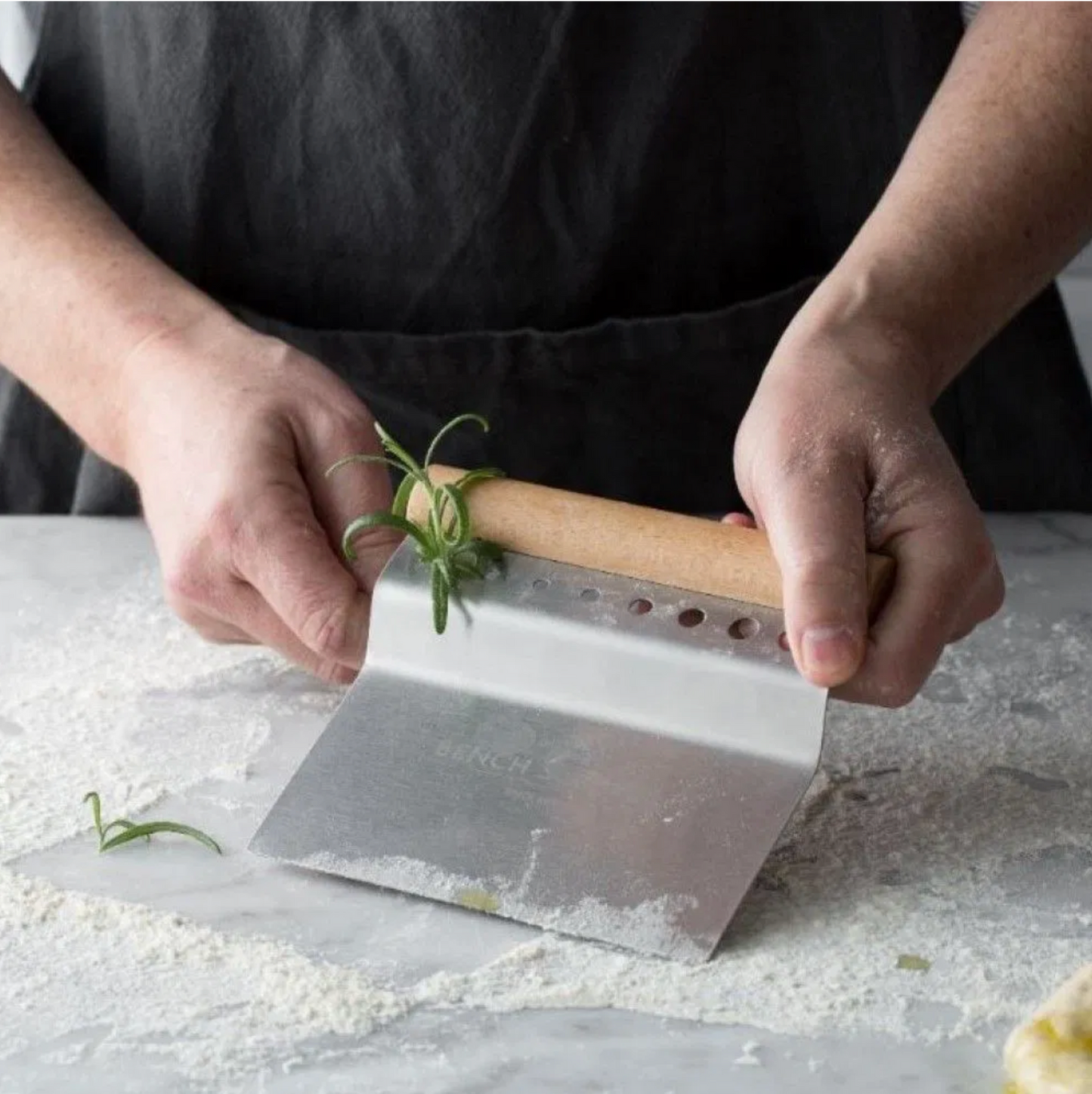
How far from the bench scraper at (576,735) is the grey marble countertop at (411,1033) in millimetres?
26

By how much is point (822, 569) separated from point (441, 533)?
226mm

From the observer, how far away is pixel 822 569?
3.21ft

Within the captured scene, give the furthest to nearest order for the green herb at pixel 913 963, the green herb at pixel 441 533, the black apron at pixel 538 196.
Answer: the black apron at pixel 538 196, the green herb at pixel 441 533, the green herb at pixel 913 963

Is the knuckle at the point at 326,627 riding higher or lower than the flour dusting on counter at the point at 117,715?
higher

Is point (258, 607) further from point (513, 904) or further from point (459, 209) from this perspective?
point (459, 209)

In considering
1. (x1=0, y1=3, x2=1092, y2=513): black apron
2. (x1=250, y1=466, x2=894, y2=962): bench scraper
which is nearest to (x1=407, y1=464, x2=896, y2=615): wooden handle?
(x1=250, y1=466, x2=894, y2=962): bench scraper

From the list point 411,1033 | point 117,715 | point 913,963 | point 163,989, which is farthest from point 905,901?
point 117,715

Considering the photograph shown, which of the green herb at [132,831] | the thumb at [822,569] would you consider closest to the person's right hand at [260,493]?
the green herb at [132,831]

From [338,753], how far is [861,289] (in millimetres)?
450

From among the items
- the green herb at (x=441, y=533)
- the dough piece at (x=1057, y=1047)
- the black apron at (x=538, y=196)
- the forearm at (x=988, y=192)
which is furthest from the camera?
the black apron at (x=538, y=196)

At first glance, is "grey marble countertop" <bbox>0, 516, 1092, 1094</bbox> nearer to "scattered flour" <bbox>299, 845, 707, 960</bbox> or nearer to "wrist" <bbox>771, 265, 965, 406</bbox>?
"scattered flour" <bbox>299, 845, 707, 960</bbox>

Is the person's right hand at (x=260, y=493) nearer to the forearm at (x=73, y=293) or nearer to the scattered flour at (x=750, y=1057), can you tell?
the forearm at (x=73, y=293)

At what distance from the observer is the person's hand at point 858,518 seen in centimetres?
97

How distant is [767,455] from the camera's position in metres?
1.07
